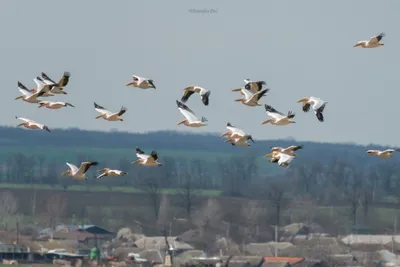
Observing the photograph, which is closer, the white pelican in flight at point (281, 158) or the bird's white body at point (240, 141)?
the white pelican in flight at point (281, 158)

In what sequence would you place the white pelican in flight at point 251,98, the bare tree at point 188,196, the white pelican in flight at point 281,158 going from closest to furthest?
the white pelican in flight at point 281,158 < the white pelican in flight at point 251,98 < the bare tree at point 188,196

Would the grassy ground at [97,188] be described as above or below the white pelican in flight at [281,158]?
above

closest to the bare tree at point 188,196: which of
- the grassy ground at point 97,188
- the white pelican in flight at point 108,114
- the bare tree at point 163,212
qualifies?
the grassy ground at point 97,188

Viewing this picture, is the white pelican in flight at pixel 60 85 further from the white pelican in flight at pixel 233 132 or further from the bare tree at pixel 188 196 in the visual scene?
the bare tree at pixel 188 196

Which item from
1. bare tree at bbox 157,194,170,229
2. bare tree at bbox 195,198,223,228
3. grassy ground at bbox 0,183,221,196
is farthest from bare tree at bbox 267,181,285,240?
bare tree at bbox 157,194,170,229

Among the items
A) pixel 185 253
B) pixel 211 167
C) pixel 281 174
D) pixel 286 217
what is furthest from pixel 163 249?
pixel 211 167

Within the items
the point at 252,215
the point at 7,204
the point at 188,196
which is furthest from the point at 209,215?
the point at 7,204
